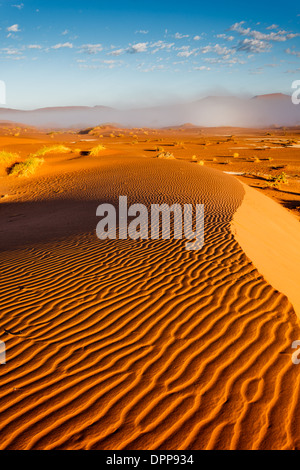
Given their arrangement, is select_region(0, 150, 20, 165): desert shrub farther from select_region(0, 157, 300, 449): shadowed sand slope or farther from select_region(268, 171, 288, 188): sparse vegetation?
select_region(268, 171, 288, 188): sparse vegetation

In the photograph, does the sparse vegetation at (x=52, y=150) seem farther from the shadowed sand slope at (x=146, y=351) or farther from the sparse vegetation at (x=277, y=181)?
the shadowed sand slope at (x=146, y=351)

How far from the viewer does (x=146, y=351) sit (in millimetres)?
3432

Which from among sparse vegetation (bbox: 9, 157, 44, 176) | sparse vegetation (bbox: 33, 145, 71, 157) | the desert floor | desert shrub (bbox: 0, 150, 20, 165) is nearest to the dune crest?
the desert floor

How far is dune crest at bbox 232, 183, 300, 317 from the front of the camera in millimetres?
5374

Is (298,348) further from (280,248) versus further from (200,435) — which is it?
(280,248)

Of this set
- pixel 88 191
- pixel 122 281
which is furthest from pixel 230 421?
pixel 88 191

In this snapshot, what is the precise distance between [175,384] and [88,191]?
1186 cm

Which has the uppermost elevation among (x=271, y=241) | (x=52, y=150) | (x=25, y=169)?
(x=52, y=150)

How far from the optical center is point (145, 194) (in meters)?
12.1

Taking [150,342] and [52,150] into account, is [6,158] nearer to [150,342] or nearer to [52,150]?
[52,150]

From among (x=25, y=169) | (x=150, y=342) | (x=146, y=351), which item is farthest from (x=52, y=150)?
(x=146, y=351)

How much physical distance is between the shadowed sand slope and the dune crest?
38cm

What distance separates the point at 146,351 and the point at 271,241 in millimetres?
5614

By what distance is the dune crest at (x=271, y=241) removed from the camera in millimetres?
5374
